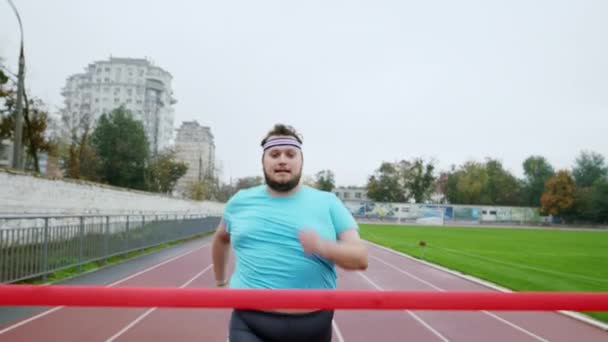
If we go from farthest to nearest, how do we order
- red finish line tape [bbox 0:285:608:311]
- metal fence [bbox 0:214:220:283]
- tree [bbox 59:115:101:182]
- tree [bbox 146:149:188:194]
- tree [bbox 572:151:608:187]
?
tree [bbox 572:151:608:187] → tree [bbox 146:149:188:194] → tree [bbox 59:115:101:182] → metal fence [bbox 0:214:220:283] → red finish line tape [bbox 0:285:608:311]

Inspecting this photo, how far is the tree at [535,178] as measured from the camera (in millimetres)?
90500

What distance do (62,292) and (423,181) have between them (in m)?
90.8

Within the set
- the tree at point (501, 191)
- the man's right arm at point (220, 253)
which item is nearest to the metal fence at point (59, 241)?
the man's right arm at point (220, 253)

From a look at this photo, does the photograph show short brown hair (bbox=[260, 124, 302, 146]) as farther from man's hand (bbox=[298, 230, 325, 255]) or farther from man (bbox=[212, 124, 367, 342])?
man's hand (bbox=[298, 230, 325, 255])

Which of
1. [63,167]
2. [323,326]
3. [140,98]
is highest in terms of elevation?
[140,98]

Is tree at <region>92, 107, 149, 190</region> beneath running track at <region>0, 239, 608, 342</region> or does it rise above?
above

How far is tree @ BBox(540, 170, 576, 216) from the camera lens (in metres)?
76.1

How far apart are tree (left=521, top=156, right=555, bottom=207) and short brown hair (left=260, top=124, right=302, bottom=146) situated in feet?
321

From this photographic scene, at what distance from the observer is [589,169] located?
8894 cm

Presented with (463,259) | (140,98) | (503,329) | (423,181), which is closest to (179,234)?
(463,259)

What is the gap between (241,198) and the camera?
2264 mm

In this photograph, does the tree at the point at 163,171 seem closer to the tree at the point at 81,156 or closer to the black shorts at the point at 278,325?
the tree at the point at 81,156

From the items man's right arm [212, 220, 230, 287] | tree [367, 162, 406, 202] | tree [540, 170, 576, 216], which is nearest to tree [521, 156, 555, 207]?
tree [540, 170, 576, 216]

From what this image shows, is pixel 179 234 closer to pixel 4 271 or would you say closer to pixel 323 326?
pixel 4 271
